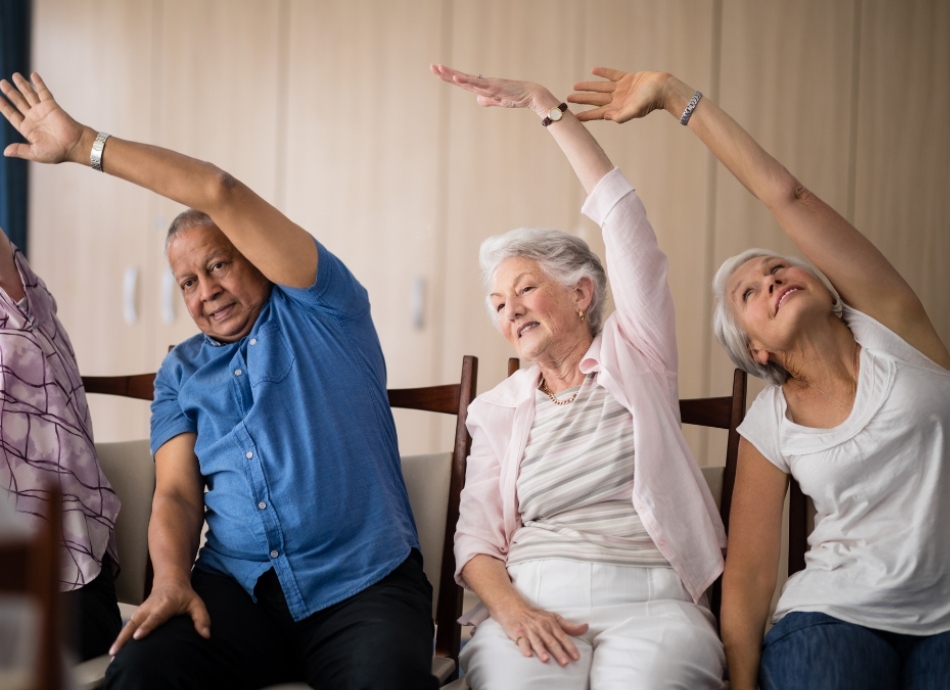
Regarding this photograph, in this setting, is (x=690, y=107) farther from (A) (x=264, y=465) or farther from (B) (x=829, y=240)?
(A) (x=264, y=465)

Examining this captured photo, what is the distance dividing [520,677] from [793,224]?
3.05 ft

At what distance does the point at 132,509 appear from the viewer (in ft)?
6.33

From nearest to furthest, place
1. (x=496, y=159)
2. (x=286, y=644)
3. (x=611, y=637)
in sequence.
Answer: (x=611, y=637), (x=286, y=644), (x=496, y=159)

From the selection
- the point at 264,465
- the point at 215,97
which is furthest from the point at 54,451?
the point at 215,97

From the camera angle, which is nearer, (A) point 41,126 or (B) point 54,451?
(A) point 41,126

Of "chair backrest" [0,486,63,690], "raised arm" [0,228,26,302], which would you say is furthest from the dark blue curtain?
"chair backrest" [0,486,63,690]

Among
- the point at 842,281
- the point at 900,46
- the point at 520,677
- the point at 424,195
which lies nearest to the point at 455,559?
the point at 520,677

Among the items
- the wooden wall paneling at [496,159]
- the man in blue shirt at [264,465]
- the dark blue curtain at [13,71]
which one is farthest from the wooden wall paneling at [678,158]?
the dark blue curtain at [13,71]

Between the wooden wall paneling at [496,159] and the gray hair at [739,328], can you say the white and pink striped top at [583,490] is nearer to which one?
the gray hair at [739,328]

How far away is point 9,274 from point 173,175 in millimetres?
457

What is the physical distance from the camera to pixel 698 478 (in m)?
1.70

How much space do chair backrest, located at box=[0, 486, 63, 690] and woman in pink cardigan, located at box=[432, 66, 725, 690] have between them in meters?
0.96

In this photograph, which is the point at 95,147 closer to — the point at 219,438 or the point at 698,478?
the point at 219,438

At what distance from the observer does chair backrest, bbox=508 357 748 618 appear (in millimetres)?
1799
